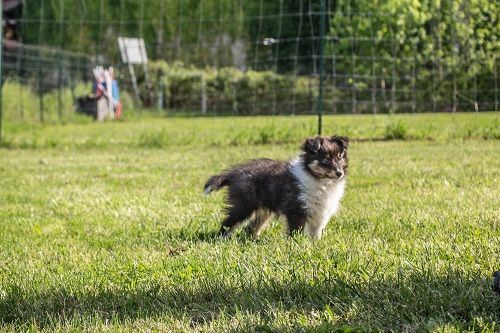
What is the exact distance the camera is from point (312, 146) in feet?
19.2

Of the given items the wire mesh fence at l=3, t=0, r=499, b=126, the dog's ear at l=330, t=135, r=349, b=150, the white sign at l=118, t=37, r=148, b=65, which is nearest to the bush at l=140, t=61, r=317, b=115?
the wire mesh fence at l=3, t=0, r=499, b=126

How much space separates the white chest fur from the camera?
18.2 ft

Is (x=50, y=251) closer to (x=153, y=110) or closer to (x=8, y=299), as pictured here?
(x=8, y=299)

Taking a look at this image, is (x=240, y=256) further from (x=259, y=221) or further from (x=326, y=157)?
(x=326, y=157)

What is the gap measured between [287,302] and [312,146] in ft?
7.87

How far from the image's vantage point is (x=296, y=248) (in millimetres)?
4645

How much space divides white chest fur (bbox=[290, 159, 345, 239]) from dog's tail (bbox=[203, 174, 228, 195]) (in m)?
0.56

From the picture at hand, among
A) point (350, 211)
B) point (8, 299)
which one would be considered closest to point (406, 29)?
point (350, 211)

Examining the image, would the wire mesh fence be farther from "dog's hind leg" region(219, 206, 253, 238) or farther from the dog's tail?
"dog's hind leg" region(219, 206, 253, 238)

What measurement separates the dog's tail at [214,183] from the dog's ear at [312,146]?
69cm

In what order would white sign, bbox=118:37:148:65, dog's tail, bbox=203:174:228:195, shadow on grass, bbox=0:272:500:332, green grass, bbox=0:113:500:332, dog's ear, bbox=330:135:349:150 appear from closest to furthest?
shadow on grass, bbox=0:272:500:332
green grass, bbox=0:113:500:332
dog's tail, bbox=203:174:228:195
dog's ear, bbox=330:135:349:150
white sign, bbox=118:37:148:65

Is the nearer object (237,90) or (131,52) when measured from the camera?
(237,90)

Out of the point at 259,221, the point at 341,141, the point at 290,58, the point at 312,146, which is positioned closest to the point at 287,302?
the point at 259,221

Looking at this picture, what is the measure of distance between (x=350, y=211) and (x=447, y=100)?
823 centimetres
